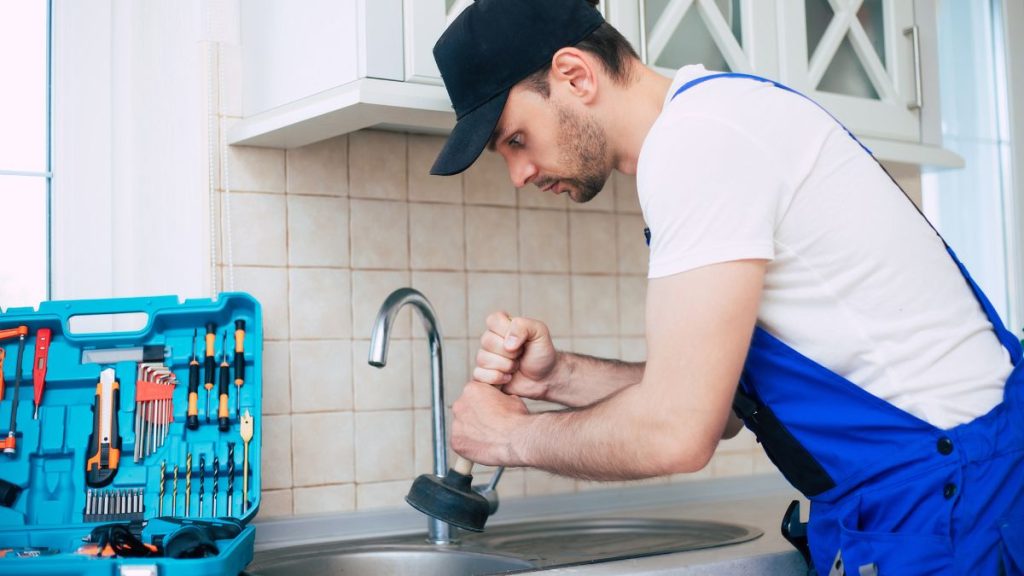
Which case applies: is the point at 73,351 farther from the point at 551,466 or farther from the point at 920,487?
the point at 920,487

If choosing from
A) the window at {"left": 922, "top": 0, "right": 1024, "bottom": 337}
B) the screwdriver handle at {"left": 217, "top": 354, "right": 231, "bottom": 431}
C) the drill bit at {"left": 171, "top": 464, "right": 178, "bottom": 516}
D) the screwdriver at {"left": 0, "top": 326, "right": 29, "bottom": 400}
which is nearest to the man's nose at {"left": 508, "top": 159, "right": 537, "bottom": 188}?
the screwdriver handle at {"left": 217, "top": 354, "right": 231, "bottom": 431}

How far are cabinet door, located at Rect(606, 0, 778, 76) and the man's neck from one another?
1.30 ft

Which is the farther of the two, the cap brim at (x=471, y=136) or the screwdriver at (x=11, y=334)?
the screwdriver at (x=11, y=334)

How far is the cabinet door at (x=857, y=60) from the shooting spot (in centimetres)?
177

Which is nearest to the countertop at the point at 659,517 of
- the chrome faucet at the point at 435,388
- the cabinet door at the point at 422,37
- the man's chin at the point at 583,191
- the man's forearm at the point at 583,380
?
the chrome faucet at the point at 435,388

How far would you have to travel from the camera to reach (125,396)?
4.97ft

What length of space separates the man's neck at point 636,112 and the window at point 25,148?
3.28ft

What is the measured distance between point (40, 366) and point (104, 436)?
0.45ft

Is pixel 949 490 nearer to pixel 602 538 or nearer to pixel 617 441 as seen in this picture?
pixel 617 441

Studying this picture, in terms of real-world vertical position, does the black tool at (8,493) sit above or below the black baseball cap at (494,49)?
below

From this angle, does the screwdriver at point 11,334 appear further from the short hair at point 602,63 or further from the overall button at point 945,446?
the overall button at point 945,446

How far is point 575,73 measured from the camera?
1204 mm

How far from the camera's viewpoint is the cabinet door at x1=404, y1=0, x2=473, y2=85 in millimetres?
1435


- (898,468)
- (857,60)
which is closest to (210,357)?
(898,468)
